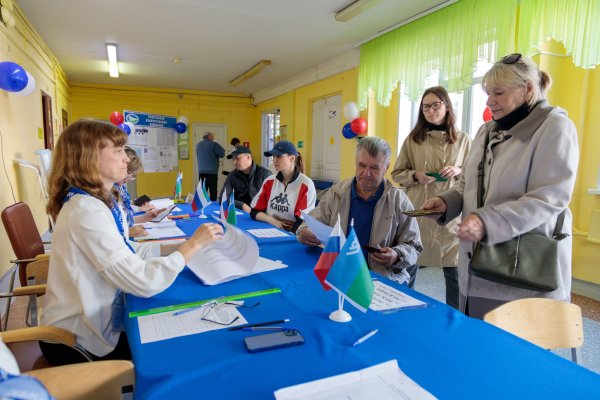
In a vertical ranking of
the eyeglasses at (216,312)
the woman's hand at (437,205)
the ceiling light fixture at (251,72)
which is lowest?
the eyeglasses at (216,312)

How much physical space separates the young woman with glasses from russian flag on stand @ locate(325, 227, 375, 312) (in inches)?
21.4

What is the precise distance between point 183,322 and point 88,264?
1.40 ft

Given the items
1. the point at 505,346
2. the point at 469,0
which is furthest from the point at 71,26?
the point at 505,346

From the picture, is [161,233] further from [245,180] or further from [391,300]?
[391,300]

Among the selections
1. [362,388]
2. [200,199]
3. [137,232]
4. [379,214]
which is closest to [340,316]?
[362,388]

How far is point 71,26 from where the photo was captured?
192 inches

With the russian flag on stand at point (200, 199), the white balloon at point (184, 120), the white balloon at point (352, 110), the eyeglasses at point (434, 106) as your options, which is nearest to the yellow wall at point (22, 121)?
the russian flag on stand at point (200, 199)

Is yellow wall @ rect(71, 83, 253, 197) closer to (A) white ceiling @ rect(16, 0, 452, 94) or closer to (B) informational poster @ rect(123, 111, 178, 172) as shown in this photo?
(A) white ceiling @ rect(16, 0, 452, 94)

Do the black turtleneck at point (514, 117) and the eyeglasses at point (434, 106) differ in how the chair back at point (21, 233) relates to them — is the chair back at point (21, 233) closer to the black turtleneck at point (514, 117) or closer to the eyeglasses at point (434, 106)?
the black turtleneck at point (514, 117)

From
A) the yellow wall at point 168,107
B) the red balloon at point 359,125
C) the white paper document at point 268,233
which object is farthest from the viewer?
the yellow wall at point 168,107

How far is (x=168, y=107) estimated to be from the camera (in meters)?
9.65

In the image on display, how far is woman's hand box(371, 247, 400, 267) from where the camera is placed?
162 cm

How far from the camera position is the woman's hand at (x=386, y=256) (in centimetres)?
162

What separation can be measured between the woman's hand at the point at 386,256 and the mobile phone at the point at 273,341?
28.5 inches
